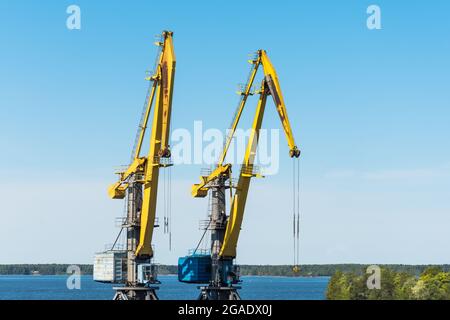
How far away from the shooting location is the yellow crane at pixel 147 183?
70.3 meters

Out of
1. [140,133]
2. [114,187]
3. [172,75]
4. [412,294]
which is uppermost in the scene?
[172,75]

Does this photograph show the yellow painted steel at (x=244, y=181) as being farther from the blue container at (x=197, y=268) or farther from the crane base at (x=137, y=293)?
the crane base at (x=137, y=293)

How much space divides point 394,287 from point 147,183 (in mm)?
52154

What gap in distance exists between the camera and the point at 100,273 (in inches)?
3007

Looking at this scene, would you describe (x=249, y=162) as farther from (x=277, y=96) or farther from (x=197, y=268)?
(x=197, y=268)

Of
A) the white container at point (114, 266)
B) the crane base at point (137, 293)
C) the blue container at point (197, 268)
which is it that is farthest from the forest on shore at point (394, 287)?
the white container at point (114, 266)

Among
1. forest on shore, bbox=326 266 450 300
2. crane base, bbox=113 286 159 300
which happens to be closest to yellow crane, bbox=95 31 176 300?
crane base, bbox=113 286 159 300

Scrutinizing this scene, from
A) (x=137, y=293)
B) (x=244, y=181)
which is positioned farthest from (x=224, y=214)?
(x=137, y=293)

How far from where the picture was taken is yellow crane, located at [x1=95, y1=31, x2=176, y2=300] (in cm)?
7031
